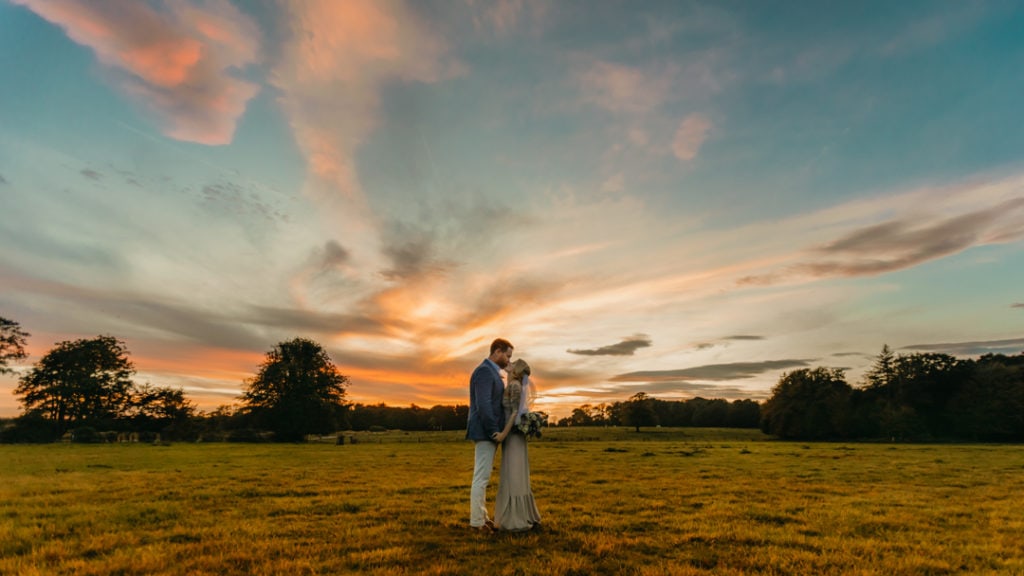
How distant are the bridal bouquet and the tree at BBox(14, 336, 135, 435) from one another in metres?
74.0

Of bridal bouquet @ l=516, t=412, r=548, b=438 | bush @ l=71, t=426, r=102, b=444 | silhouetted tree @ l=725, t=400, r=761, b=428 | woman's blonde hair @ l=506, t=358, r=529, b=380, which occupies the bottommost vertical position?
silhouetted tree @ l=725, t=400, r=761, b=428

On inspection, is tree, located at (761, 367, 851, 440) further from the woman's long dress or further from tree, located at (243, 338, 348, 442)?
the woman's long dress

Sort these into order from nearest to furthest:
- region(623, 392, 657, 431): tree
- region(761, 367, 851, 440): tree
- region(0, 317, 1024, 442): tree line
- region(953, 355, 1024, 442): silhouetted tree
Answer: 1. region(0, 317, 1024, 442): tree line
2. region(953, 355, 1024, 442): silhouetted tree
3. region(761, 367, 851, 440): tree
4. region(623, 392, 657, 431): tree

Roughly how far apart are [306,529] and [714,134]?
73.1 ft

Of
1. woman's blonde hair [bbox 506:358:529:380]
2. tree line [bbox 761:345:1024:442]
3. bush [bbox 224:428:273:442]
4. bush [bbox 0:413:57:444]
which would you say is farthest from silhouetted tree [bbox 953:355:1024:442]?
bush [bbox 0:413:57:444]

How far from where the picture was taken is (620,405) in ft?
383

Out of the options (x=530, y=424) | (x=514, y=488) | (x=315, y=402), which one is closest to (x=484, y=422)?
(x=530, y=424)

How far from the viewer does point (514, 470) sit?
368 inches

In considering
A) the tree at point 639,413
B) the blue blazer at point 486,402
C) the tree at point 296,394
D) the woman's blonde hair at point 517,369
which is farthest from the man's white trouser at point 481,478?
the tree at point 639,413

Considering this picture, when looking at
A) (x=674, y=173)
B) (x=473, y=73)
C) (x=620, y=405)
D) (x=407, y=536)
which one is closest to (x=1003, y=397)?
(x=620, y=405)

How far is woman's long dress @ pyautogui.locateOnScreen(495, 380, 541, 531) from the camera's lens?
9.30 meters

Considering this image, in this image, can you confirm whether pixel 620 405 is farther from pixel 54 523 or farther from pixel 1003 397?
pixel 54 523

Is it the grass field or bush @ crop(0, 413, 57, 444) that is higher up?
the grass field

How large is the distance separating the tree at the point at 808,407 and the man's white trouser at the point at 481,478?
95.5 metres
